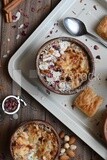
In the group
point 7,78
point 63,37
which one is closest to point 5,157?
point 7,78

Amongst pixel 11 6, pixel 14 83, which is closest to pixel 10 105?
pixel 14 83

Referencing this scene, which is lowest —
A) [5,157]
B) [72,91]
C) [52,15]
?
[5,157]

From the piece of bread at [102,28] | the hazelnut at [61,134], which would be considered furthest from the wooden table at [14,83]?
the piece of bread at [102,28]

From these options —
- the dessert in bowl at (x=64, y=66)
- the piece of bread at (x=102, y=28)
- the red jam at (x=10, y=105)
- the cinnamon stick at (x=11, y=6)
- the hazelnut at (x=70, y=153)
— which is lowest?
the hazelnut at (x=70, y=153)

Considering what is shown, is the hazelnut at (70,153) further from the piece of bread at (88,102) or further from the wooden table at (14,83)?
the piece of bread at (88,102)

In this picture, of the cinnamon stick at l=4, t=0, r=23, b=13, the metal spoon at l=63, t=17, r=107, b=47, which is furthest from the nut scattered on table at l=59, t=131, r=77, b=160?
the cinnamon stick at l=4, t=0, r=23, b=13

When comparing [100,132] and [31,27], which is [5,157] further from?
[31,27]
